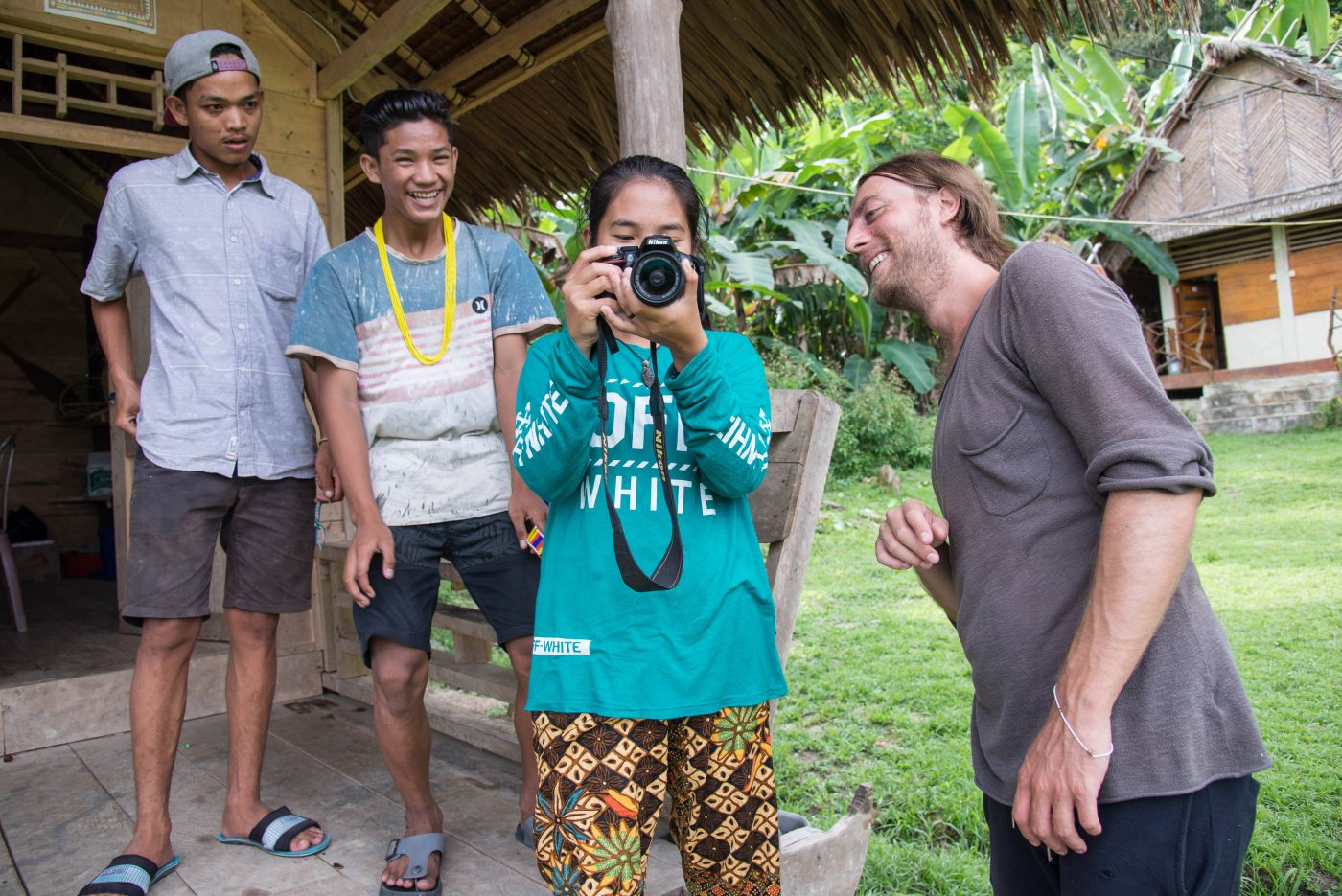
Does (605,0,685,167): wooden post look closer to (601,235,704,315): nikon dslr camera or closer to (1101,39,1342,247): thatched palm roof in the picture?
(601,235,704,315): nikon dslr camera

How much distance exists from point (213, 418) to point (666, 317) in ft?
4.53

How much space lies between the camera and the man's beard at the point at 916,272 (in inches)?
58.4

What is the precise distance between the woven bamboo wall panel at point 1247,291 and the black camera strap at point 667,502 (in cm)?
1536

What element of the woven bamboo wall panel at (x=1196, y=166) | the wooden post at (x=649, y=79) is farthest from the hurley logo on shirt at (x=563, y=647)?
the woven bamboo wall panel at (x=1196, y=166)

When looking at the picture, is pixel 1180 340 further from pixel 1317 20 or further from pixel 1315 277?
pixel 1317 20

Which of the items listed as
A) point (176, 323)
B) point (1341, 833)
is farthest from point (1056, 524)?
point (1341, 833)

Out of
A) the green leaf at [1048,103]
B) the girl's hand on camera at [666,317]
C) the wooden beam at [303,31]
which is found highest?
the green leaf at [1048,103]

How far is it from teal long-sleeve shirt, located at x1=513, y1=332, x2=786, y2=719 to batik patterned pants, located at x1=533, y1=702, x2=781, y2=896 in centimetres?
5

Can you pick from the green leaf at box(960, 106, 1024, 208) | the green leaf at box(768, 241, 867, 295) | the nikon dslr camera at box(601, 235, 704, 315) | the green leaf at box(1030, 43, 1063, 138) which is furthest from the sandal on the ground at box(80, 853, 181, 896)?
the green leaf at box(1030, 43, 1063, 138)

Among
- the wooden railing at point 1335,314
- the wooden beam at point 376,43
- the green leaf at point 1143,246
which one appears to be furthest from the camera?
the green leaf at point 1143,246

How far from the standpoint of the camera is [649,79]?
8.07 feet

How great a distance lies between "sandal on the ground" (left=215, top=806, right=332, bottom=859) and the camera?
226 cm

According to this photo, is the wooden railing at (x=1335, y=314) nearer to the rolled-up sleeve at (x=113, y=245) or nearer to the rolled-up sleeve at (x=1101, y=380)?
the rolled-up sleeve at (x=1101, y=380)

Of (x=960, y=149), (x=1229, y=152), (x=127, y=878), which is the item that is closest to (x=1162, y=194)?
(x=1229, y=152)
